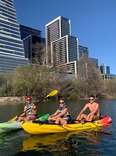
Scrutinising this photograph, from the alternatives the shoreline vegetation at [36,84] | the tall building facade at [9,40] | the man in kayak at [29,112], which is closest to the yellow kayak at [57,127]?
the man in kayak at [29,112]

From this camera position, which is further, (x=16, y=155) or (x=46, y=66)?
(x=46, y=66)

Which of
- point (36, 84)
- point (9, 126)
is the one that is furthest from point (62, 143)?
point (36, 84)

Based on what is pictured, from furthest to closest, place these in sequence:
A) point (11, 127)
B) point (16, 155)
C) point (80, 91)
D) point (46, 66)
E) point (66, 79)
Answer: point (80, 91)
point (66, 79)
point (46, 66)
point (11, 127)
point (16, 155)

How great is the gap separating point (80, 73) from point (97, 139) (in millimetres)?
97067

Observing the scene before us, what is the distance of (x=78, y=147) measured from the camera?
18.5 metres

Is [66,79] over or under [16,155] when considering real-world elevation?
over

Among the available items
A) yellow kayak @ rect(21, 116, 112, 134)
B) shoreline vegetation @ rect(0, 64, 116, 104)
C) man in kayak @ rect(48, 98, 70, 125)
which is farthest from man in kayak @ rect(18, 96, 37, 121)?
shoreline vegetation @ rect(0, 64, 116, 104)

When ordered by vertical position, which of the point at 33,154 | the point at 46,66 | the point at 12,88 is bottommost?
the point at 33,154

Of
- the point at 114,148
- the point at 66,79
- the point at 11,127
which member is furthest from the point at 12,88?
the point at 114,148

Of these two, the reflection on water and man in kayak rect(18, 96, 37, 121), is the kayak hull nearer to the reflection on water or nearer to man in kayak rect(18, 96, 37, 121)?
man in kayak rect(18, 96, 37, 121)

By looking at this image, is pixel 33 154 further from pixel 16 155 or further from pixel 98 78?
pixel 98 78

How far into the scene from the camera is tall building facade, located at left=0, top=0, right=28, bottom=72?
566ft

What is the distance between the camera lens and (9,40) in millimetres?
Result: 184000

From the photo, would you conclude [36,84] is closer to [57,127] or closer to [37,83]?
[37,83]
